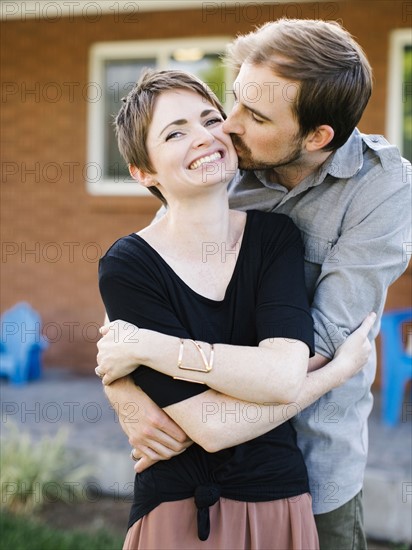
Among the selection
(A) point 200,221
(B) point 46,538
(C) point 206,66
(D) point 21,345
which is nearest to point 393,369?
(B) point 46,538

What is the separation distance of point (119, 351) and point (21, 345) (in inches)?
223

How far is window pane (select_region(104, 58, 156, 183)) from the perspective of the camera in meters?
7.55

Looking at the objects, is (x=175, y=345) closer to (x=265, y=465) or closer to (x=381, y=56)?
(x=265, y=465)

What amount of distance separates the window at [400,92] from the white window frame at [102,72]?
1455 millimetres

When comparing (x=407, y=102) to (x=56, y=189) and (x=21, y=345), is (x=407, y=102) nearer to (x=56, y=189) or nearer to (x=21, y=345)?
(x=56, y=189)

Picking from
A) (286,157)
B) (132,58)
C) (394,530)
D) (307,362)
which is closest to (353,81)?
(286,157)

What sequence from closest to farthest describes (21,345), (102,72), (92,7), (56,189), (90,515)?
(90,515) → (92,7) → (21,345) → (102,72) → (56,189)

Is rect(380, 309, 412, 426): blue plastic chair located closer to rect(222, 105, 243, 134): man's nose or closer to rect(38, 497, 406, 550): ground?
rect(38, 497, 406, 550): ground

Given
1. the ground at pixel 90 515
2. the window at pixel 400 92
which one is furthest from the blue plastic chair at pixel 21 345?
the window at pixel 400 92

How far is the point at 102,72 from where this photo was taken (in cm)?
763

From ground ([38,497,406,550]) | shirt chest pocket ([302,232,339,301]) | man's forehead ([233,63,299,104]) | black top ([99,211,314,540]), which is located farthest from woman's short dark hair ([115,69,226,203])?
ground ([38,497,406,550])

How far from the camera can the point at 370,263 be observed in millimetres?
2123

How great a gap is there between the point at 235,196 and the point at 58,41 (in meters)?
5.94

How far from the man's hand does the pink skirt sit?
129mm
